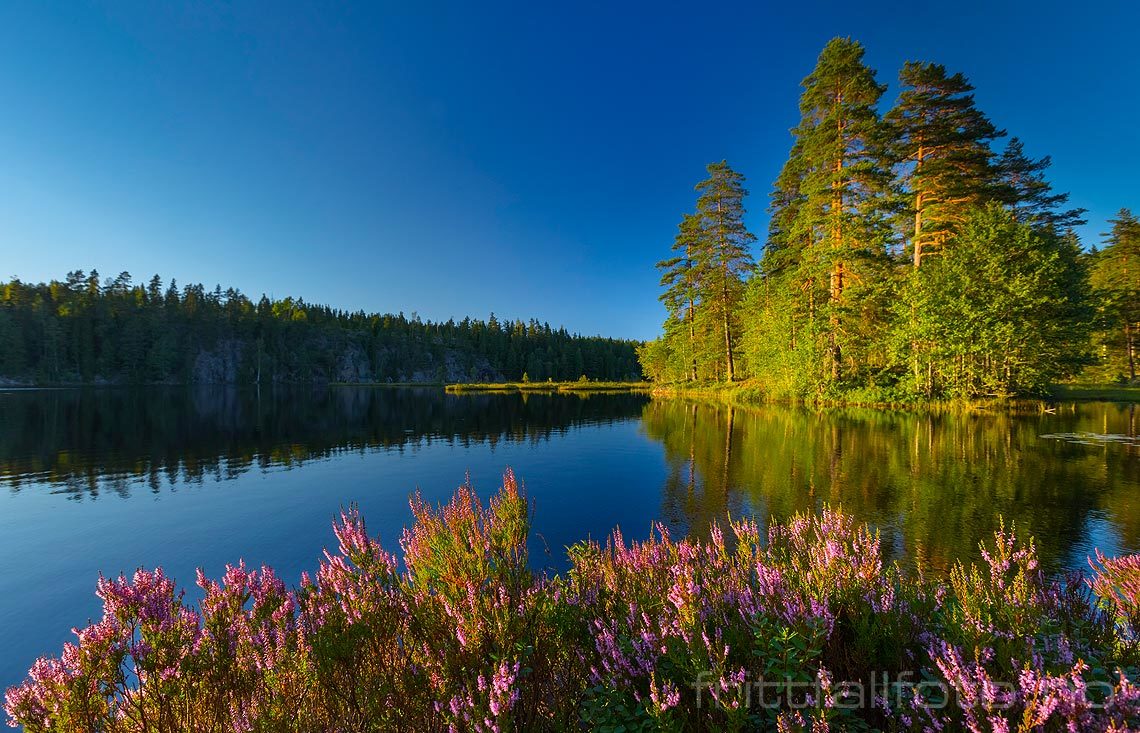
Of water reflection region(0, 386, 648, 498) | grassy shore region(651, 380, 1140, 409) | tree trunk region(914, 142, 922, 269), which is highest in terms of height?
tree trunk region(914, 142, 922, 269)

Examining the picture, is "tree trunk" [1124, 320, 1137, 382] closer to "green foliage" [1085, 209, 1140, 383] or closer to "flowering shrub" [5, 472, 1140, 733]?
"green foliage" [1085, 209, 1140, 383]

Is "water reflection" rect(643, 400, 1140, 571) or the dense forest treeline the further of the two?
the dense forest treeline

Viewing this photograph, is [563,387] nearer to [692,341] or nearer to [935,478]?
[692,341]

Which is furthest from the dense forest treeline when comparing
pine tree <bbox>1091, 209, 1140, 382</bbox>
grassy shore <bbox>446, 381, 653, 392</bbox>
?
grassy shore <bbox>446, 381, 653, 392</bbox>

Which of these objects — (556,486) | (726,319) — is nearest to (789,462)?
(556,486)

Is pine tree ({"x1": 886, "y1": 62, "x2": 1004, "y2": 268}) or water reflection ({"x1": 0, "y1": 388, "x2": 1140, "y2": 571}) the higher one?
pine tree ({"x1": 886, "y1": 62, "x2": 1004, "y2": 268})

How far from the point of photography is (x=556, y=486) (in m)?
15.8

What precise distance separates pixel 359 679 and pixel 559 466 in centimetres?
1583

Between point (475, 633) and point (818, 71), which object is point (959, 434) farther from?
point (818, 71)

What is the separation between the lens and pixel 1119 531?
9.30 metres

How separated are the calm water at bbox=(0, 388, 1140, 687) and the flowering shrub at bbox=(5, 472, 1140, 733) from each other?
217 inches

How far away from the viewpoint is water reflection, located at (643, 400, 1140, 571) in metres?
9.52

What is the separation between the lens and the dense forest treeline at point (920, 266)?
28.9 metres

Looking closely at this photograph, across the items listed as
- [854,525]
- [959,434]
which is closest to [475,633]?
[854,525]
